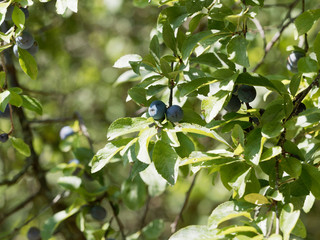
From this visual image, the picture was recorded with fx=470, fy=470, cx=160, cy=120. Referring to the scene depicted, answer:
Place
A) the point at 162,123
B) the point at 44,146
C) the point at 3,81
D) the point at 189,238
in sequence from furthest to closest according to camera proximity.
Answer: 1. the point at 44,146
2. the point at 3,81
3. the point at 162,123
4. the point at 189,238

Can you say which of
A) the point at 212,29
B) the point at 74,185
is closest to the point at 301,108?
the point at 212,29

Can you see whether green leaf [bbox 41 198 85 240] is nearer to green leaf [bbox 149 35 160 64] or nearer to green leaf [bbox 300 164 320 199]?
green leaf [bbox 149 35 160 64]

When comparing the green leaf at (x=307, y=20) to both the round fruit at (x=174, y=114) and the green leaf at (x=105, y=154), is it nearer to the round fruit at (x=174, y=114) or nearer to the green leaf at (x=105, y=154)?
the round fruit at (x=174, y=114)

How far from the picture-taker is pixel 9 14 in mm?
1211

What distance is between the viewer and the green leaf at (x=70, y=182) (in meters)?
1.61

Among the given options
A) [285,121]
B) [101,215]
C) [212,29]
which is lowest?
[101,215]

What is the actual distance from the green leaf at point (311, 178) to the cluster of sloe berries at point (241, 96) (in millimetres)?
195

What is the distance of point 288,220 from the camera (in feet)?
2.65

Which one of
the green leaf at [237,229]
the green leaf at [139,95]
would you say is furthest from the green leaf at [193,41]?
the green leaf at [237,229]

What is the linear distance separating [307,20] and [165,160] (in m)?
0.48

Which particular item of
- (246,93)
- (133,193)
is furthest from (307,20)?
(133,193)

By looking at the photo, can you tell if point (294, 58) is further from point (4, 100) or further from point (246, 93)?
point (4, 100)

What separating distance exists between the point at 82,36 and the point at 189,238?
2719mm

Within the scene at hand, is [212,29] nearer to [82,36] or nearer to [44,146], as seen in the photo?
[44,146]
